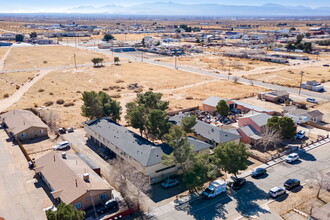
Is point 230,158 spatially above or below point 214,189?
above

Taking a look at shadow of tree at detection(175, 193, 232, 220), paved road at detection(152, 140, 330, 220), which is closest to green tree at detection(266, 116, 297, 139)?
paved road at detection(152, 140, 330, 220)

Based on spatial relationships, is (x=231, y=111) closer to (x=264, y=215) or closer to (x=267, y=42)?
(x=264, y=215)

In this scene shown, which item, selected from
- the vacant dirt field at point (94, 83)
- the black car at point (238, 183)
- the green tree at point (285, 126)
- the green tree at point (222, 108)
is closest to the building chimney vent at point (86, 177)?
the black car at point (238, 183)

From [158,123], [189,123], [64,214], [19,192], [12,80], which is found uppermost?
[158,123]

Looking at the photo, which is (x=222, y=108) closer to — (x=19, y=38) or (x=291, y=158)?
(x=291, y=158)

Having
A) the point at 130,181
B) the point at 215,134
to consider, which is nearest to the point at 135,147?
the point at 130,181

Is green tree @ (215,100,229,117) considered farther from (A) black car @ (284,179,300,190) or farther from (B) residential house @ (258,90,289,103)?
(A) black car @ (284,179,300,190)

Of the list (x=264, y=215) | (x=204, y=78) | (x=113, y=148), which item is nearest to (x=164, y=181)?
(x=113, y=148)
